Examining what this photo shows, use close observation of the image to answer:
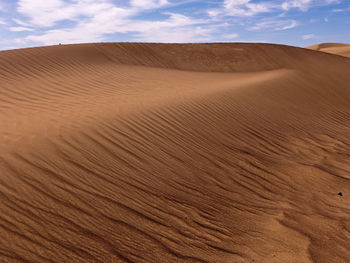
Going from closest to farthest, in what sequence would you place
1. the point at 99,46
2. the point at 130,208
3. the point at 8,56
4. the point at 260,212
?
the point at 130,208 → the point at 260,212 → the point at 8,56 → the point at 99,46

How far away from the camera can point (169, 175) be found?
400cm

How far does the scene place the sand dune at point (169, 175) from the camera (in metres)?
2.70

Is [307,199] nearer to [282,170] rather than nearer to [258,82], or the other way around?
[282,170]

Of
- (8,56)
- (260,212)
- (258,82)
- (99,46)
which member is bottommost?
(260,212)

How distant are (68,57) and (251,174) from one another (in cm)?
1028

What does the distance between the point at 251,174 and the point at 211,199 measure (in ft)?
3.52

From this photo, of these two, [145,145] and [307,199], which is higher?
[145,145]

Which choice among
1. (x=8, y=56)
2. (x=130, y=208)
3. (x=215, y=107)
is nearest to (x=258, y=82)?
(x=215, y=107)

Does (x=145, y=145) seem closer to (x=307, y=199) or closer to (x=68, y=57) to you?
(x=307, y=199)

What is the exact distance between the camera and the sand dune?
2.70 meters

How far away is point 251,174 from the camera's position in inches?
175

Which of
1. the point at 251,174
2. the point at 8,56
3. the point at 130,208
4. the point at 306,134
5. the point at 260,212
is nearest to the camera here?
the point at 130,208

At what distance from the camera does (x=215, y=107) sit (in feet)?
21.8

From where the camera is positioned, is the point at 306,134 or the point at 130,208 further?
the point at 306,134
